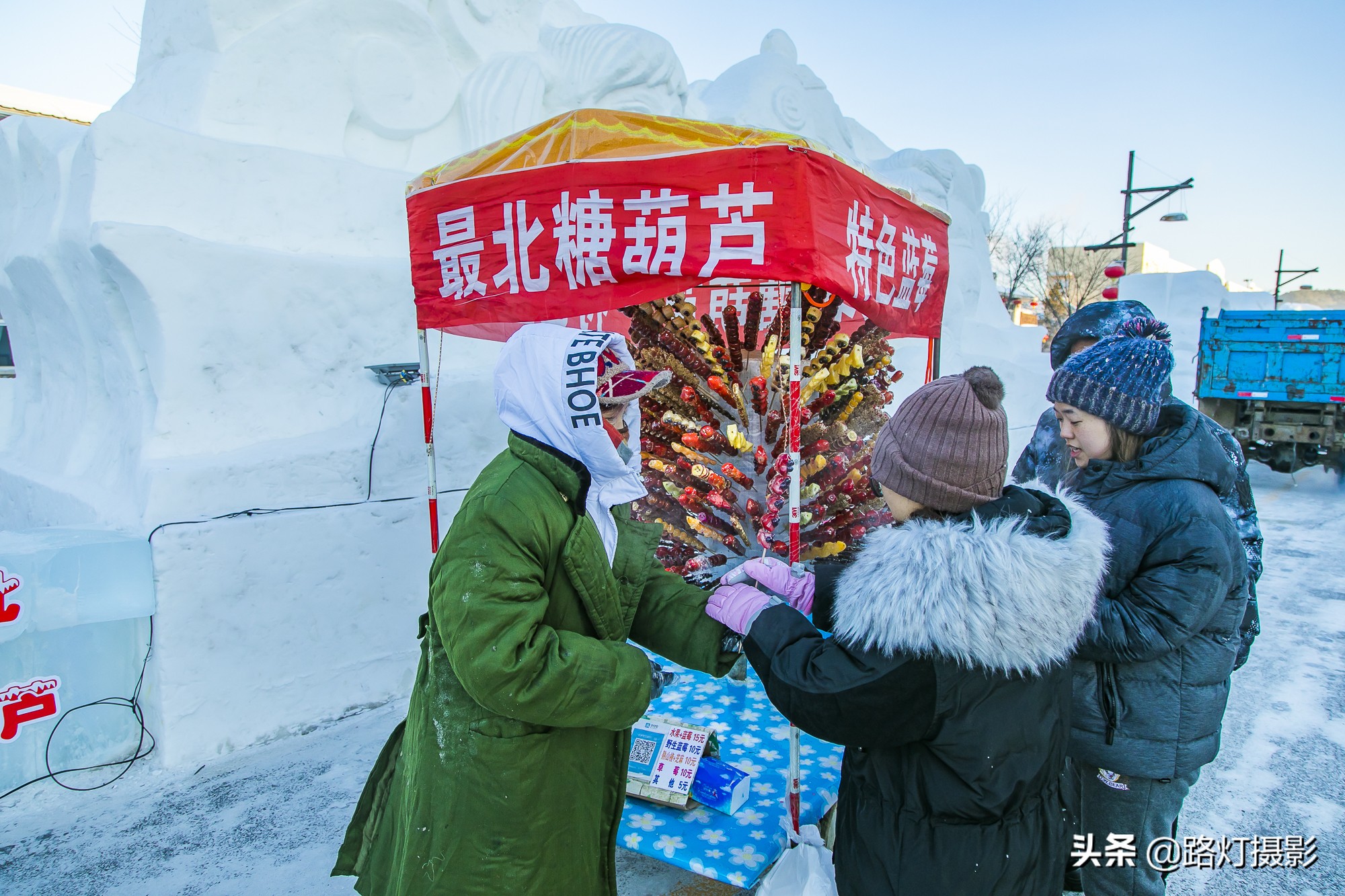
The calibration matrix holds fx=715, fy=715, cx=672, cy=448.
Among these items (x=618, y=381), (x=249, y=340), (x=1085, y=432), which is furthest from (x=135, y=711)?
(x=1085, y=432)

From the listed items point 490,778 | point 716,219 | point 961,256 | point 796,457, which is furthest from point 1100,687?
point 961,256

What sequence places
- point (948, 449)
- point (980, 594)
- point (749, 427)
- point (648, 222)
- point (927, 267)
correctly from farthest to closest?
point (749, 427), point (927, 267), point (648, 222), point (948, 449), point (980, 594)

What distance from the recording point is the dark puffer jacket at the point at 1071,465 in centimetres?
200

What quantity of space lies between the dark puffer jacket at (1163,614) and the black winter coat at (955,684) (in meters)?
0.36

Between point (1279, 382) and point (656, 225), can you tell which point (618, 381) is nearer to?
point (656, 225)

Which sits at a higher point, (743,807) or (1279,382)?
(1279,382)

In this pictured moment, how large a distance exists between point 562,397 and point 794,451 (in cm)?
113

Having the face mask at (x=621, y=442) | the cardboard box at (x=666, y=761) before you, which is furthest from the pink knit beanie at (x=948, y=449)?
the cardboard box at (x=666, y=761)

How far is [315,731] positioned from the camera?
3.46 meters

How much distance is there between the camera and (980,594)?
46.3 inches

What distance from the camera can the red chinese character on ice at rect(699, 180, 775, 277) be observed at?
204 centimetres

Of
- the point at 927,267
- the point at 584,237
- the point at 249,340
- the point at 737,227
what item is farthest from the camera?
the point at 249,340

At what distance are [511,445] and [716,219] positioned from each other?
40.3 inches

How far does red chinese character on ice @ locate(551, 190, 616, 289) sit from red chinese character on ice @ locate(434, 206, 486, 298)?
0.38 meters
